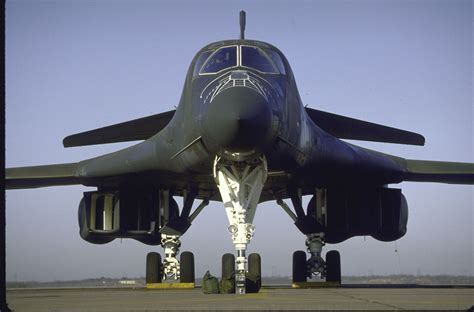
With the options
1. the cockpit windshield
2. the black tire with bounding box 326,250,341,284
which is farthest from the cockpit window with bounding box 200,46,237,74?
the black tire with bounding box 326,250,341,284

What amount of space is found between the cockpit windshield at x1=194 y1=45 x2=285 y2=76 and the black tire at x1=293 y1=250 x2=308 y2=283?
17.9ft

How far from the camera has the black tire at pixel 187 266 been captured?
1703cm

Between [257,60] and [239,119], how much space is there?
244cm

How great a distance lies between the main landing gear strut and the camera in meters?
11.8

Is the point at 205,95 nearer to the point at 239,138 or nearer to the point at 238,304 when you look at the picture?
the point at 239,138

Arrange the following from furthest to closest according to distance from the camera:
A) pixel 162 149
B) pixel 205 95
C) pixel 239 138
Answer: pixel 162 149
pixel 205 95
pixel 239 138


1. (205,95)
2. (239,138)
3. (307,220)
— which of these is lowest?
(307,220)

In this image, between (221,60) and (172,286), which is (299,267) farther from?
(221,60)

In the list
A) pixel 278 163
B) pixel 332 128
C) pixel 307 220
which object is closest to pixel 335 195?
pixel 307 220

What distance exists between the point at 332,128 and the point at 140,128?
4848 millimetres

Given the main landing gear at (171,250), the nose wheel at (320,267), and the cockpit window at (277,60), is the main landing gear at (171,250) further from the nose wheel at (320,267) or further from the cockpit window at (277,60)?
the cockpit window at (277,60)

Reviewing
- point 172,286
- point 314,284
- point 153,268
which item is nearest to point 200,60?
point 172,286

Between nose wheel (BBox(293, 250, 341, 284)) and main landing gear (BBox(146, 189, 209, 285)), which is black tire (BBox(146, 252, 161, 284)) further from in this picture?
nose wheel (BBox(293, 250, 341, 284))

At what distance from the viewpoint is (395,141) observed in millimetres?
20391
